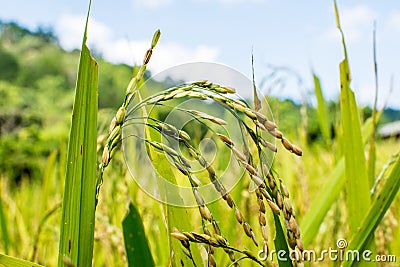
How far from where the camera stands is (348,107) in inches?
21.0

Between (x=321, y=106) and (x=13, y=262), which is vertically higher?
(x=321, y=106)

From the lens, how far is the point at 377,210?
47 centimetres

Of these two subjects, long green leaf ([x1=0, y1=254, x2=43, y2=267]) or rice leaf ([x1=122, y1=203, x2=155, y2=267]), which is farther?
rice leaf ([x1=122, y1=203, x2=155, y2=267])

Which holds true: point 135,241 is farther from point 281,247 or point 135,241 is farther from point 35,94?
point 35,94

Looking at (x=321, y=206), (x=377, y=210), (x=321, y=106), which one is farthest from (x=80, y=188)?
(x=321, y=106)

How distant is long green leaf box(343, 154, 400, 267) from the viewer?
459 millimetres

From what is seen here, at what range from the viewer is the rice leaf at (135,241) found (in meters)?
0.49

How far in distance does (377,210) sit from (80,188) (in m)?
0.29

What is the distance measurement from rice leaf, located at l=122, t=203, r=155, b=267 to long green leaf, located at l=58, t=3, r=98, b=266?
14 centimetres

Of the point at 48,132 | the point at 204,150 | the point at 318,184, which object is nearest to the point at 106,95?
the point at 48,132

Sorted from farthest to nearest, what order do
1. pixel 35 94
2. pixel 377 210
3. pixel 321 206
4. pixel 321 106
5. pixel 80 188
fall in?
pixel 35 94 < pixel 321 106 < pixel 321 206 < pixel 377 210 < pixel 80 188


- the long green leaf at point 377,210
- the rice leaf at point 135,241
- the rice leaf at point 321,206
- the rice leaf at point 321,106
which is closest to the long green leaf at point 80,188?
the rice leaf at point 135,241

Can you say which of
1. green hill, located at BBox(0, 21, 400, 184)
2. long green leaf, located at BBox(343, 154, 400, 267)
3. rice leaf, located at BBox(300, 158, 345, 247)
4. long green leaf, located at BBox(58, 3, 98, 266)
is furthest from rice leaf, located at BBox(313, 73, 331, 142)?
green hill, located at BBox(0, 21, 400, 184)

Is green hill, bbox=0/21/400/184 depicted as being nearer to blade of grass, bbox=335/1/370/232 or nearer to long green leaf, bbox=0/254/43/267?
blade of grass, bbox=335/1/370/232
